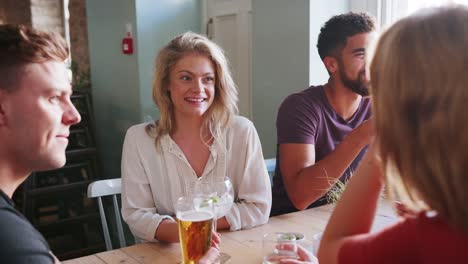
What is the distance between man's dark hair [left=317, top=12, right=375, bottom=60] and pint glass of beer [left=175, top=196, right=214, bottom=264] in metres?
0.99

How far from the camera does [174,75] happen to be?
1.69m

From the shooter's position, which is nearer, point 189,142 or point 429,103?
point 429,103

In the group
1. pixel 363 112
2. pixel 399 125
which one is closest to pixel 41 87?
pixel 399 125

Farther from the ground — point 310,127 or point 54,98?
point 54,98

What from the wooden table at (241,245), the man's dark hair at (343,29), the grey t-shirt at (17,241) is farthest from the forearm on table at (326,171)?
the grey t-shirt at (17,241)

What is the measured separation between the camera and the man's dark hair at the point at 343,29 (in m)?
1.75

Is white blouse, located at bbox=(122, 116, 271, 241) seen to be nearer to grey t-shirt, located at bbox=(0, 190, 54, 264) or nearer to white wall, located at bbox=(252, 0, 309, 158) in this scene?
grey t-shirt, located at bbox=(0, 190, 54, 264)

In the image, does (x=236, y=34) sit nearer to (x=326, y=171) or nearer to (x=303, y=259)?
(x=326, y=171)

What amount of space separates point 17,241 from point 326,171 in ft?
3.67

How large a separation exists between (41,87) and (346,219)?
0.62 metres

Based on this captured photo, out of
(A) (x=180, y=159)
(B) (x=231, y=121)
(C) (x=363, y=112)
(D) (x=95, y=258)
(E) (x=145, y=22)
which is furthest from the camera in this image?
(E) (x=145, y=22)

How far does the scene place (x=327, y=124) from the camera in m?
1.82

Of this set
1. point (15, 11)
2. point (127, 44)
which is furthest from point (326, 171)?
point (15, 11)

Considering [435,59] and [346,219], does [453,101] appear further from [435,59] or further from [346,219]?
[346,219]
